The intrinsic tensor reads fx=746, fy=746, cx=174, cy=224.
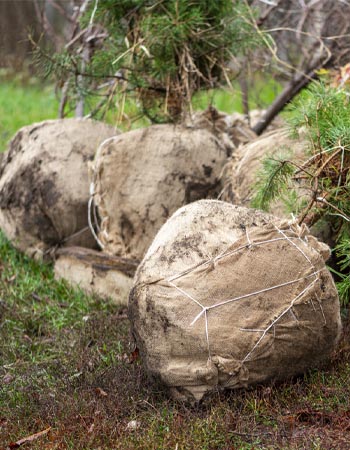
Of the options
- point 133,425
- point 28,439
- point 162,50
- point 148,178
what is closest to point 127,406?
point 133,425

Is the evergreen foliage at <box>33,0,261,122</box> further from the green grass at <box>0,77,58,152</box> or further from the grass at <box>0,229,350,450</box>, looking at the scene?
the green grass at <box>0,77,58,152</box>

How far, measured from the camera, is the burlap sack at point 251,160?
13.8 feet

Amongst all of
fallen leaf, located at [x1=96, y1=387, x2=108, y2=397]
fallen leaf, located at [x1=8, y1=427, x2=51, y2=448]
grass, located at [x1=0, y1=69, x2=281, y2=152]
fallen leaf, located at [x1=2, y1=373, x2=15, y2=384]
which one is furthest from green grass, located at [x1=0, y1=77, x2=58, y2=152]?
fallen leaf, located at [x1=8, y1=427, x2=51, y2=448]

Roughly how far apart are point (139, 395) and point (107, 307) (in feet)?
4.38

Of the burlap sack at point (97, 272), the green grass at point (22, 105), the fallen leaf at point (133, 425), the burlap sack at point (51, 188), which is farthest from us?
the green grass at point (22, 105)

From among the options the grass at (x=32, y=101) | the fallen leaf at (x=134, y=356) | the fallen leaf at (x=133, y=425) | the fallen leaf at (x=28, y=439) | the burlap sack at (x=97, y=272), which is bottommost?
the grass at (x=32, y=101)

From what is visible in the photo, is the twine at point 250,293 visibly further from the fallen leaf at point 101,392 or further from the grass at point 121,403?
the fallen leaf at point 101,392

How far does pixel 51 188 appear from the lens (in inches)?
192

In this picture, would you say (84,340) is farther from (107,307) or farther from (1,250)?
(1,250)

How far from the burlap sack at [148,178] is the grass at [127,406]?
30.1 inches

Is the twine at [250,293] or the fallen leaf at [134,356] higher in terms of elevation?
the twine at [250,293]

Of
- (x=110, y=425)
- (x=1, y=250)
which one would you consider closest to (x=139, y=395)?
(x=110, y=425)

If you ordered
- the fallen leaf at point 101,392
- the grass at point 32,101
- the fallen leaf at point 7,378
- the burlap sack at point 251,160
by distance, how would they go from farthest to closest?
the grass at point 32,101 → the burlap sack at point 251,160 → the fallen leaf at point 7,378 → the fallen leaf at point 101,392

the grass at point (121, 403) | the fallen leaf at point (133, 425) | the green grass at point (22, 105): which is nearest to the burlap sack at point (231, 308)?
the grass at point (121, 403)
